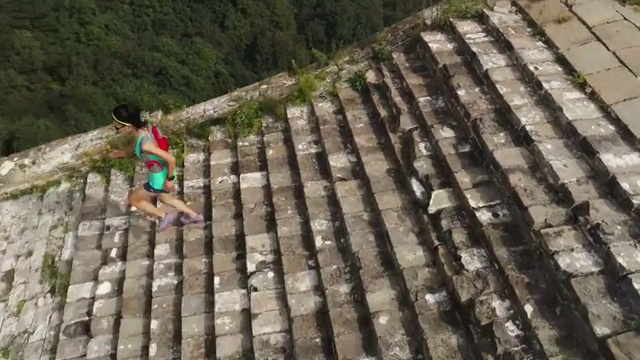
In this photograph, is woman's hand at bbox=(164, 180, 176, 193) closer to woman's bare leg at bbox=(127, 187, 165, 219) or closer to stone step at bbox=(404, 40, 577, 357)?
woman's bare leg at bbox=(127, 187, 165, 219)

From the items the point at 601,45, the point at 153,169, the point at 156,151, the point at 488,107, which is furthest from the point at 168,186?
the point at 601,45

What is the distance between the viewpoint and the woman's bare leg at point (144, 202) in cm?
438

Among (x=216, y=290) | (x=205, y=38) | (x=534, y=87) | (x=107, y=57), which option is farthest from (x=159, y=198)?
(x=205, y=38)

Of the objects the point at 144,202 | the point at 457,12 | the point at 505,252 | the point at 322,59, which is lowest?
the point at 144,202

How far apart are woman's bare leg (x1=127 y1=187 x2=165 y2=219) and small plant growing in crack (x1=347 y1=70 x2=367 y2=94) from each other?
200 centimetres

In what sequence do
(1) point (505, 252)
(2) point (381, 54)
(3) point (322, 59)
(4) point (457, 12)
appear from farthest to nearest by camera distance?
(3) point (322, 59) < (2) point (381, 54) < (4) point (457, 12) < (1) point (505, 252)

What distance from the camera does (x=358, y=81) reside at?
504 cm

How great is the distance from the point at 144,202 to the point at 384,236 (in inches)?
76.8

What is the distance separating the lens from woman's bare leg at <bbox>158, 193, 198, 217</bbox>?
426 centimetres

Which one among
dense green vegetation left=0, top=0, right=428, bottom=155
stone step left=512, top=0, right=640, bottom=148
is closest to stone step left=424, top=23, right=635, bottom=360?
stone step left=512, top=0, right=640, bottom=148

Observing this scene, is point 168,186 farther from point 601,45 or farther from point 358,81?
point 601,45

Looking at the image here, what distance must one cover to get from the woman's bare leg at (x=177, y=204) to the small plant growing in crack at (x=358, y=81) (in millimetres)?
1818

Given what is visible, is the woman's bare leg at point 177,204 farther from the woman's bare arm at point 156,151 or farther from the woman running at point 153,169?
the woman's bare arm at point 156,151

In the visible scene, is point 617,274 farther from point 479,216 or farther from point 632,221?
point 479,216
